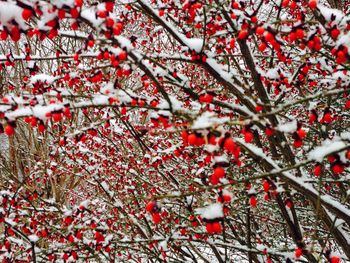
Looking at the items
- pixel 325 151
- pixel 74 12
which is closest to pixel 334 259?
pixel 325 151

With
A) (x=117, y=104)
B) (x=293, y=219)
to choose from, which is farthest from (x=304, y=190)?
(x=117, y=104)

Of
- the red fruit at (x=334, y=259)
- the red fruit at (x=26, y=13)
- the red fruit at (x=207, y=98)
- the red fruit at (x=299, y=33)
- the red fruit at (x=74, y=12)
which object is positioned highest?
the red fruit at (x=74, y=12)

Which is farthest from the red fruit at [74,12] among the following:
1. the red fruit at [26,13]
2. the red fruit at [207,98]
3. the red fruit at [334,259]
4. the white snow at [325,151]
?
the red fruit at [334,259]

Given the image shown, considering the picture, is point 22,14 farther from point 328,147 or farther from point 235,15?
point 328,147

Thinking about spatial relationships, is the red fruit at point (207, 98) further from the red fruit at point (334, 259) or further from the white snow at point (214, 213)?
the red fruit at point (334, 259)

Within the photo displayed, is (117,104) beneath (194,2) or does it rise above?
beneath

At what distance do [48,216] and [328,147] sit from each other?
11.6ft

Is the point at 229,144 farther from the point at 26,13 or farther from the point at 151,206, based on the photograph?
the point at 26,13

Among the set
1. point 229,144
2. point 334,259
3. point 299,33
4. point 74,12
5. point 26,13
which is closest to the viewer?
point 229,144

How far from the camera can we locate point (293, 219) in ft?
10.2

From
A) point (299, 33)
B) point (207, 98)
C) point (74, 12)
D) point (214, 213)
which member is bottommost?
point (214, 213)

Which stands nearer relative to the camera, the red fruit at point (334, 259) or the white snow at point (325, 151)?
the white snow at point (325, 151)

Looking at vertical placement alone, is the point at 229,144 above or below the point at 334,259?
above

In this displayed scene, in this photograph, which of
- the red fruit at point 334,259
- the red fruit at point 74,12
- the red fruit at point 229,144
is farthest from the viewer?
the red fruit at point 334,259
